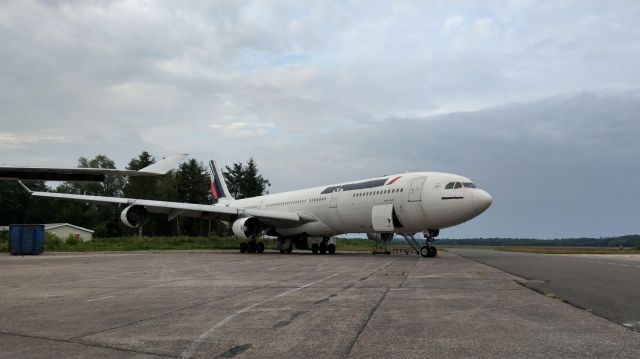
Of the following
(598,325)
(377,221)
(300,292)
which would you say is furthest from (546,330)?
(377,221)

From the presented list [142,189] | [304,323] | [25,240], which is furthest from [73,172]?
[142,189]

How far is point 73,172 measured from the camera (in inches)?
696

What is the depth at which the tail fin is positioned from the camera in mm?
48031

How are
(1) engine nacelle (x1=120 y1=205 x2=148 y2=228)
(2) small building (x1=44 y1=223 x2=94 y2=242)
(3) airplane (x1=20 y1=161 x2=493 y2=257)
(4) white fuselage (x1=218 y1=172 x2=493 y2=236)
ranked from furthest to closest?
(2) small building (x1=44 y1=223 x2=94 y2=242)
(1) engine nacelle (x1=120 y1=205 x2=148 y2=228)
(3) airplane (x1=20 y1=161 x2=493 y2=257)
(4) white fuselage (x1=218 y1=172 x2=493 y2=236)

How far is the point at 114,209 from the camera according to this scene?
3597 inches

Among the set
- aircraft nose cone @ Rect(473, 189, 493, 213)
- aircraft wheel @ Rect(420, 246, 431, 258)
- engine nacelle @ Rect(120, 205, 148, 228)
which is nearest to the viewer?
aircraft nose cone @ Rect(473, 189, 493, 213)

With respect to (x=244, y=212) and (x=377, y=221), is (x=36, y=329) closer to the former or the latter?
(x=377, y=221)

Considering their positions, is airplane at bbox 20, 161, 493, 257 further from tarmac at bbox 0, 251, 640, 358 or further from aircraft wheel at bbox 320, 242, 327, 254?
tarmac at bbox 0, 251, 640, 358

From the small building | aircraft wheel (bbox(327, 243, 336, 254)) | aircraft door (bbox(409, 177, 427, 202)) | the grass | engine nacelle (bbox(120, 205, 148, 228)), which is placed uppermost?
aircraft door (bbox(409, 177, 427, 202))

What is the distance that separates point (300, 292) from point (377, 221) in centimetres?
1702

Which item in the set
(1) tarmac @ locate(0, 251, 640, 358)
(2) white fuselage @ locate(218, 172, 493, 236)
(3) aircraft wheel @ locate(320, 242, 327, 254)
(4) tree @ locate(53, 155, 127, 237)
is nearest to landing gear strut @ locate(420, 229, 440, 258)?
(2) white fuselage @ locate(218, 172, 493, 236)

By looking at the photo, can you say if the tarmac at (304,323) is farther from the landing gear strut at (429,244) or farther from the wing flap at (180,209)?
the wing flap at (180,209)

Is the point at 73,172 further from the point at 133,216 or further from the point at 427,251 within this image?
the point at 427,251

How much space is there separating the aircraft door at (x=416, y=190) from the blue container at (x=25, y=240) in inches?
914
